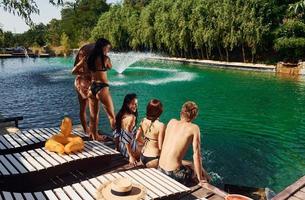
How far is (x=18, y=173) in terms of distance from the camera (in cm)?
617

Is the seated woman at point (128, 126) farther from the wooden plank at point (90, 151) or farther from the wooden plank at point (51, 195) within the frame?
the wooden plank at point (51, 195)

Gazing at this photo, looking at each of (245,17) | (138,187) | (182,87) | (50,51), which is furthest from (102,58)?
(50,51)

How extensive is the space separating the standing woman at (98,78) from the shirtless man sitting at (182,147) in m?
2.59

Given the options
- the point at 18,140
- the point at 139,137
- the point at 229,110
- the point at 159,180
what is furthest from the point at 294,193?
the point at 229,110

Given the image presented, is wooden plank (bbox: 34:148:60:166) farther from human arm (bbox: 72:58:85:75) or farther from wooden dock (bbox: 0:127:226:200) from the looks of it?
human arm (bbox: 72:58:85:75)

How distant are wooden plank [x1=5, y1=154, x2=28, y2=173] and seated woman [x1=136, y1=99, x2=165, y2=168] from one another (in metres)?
2.18

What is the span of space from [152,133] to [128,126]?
84cm

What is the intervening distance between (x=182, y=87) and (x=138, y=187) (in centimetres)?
2107

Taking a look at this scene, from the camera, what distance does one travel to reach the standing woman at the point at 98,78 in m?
8.13

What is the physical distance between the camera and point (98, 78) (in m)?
8.41

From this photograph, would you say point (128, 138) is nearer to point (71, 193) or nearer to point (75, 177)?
point (75, 177)

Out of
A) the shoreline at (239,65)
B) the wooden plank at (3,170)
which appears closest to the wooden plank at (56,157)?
the wooden plank at (3,170)

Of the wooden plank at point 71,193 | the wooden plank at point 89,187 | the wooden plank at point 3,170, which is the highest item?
the wooden plank at point 3,170

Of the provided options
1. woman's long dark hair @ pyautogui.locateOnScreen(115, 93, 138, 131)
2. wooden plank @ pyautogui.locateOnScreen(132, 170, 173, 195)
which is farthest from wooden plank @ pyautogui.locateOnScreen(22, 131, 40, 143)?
wooden plank @ pyautogui.locateOnScreen(132, 170, 173, 195)
